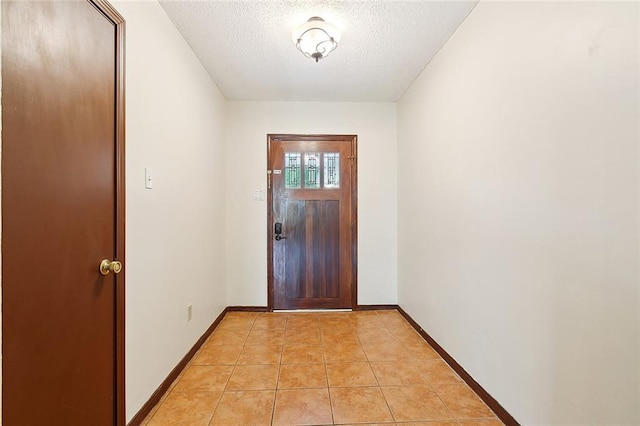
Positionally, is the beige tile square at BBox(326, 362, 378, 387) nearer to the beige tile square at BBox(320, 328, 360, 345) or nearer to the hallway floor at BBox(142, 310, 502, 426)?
the hallway floor at BBox(142, 310, 502, 426)

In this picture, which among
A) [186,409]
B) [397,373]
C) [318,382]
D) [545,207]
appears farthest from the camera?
[397,373]

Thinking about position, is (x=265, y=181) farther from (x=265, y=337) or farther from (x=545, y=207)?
(x=545, y=207)

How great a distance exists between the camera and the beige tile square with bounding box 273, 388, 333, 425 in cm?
155

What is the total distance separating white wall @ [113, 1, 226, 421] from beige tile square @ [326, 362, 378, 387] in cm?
110

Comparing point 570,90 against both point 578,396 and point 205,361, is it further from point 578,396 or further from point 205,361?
point 205,361

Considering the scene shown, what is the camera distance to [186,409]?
164 cm

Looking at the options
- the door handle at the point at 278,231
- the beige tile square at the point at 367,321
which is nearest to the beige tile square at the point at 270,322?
the beige tile square at the point at 367,321

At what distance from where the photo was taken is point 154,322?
1.69 m

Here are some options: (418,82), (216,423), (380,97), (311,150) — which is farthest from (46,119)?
(380,97)

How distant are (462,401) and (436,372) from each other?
0.32 m

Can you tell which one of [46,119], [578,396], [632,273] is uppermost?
[46,119]

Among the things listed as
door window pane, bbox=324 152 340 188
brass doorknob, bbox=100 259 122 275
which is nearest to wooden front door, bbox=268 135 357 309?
door window pane, bbox=324 152 340 188

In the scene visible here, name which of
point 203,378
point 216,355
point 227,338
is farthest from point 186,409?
point 227,338

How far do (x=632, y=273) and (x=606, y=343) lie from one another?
0.29 metres
